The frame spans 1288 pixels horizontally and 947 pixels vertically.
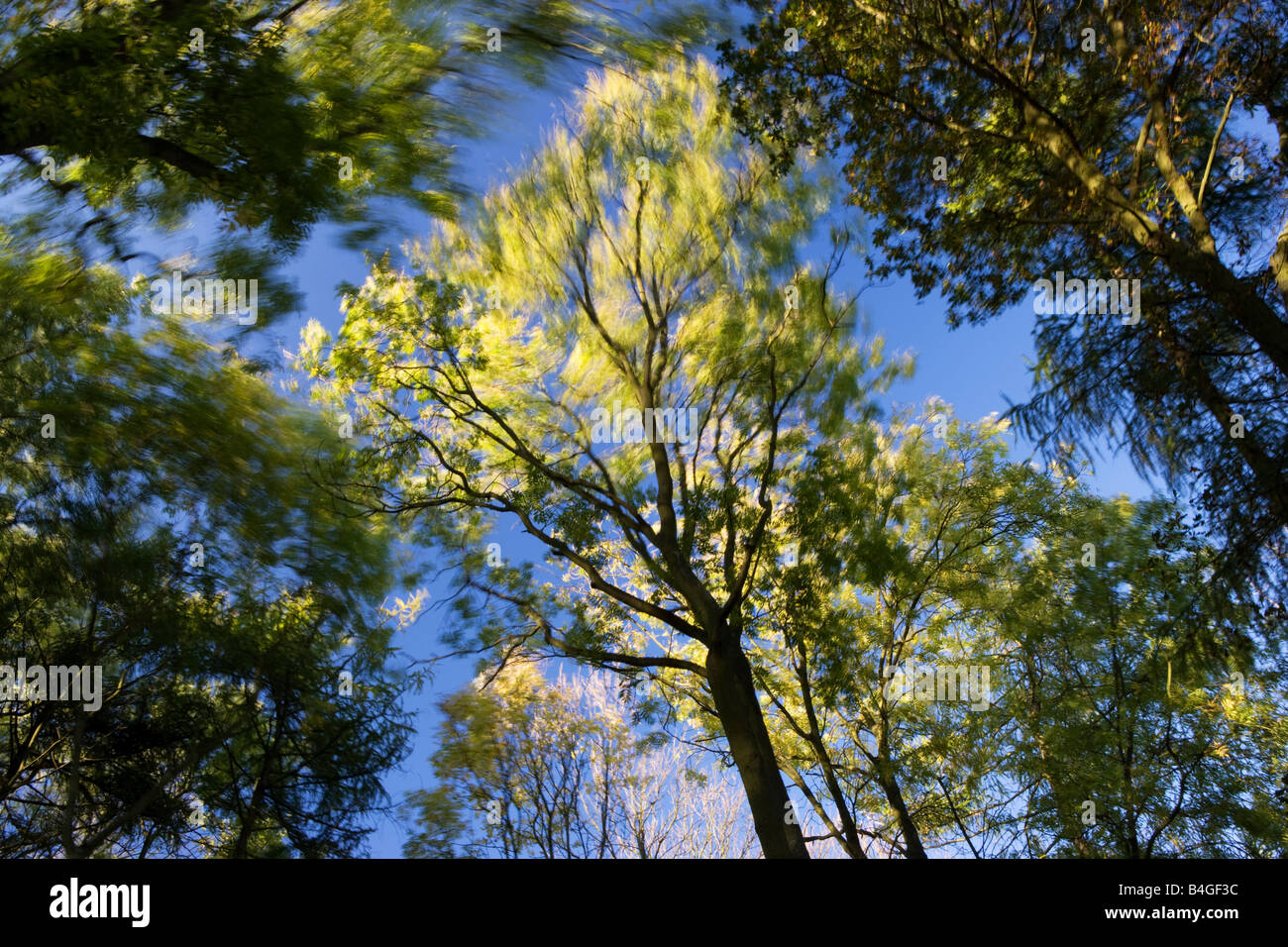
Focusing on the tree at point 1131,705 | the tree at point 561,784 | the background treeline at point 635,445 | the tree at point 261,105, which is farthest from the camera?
the tree at point 1131,705

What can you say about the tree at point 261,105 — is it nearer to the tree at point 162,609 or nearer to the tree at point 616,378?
the tree at point 616,378

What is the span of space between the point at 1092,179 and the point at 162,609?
→ 6045 millimetres

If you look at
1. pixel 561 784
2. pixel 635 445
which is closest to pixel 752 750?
pixel 561 784

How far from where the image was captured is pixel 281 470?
472 cm

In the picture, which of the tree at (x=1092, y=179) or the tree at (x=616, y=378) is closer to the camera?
the tree at (x=1092, y=179)

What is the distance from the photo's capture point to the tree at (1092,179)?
12.0ft

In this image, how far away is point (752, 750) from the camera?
4398 mm

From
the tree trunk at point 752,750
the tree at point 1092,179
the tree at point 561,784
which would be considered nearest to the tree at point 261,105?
the tree at point 1092,179

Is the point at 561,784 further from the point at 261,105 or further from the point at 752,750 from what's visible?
the point at 261,105

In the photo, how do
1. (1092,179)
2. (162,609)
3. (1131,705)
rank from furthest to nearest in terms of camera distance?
(1131,705), (162,609), (1092,179)

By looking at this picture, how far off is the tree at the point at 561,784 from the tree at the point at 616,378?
15.5 inches

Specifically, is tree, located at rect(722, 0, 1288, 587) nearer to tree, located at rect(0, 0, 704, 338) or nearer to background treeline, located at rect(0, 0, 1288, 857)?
background treeline, located at rect(0, 0, 1288, 857)

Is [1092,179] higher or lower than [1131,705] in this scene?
higher

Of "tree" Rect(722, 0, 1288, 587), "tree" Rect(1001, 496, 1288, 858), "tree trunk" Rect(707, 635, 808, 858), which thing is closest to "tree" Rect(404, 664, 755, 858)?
"tree trunk" Rect(707, 635, 808, 858)
